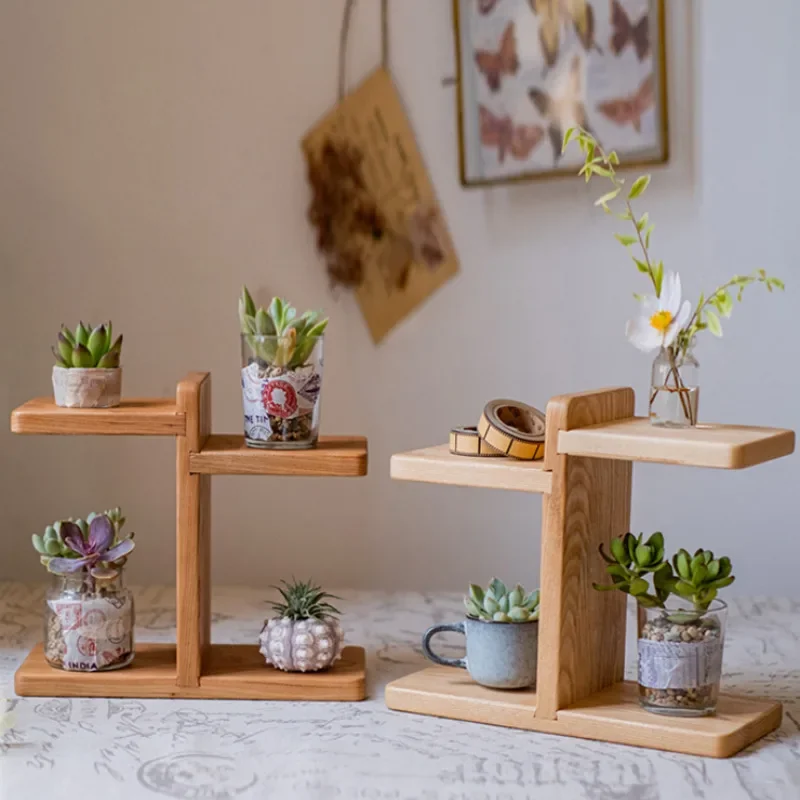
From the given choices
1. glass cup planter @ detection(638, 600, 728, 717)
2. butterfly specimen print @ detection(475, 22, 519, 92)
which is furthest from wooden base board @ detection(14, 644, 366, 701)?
butterfly specimen print @ detection(475, 22, 519, 92)

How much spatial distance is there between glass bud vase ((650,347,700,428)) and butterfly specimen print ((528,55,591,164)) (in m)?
0.74

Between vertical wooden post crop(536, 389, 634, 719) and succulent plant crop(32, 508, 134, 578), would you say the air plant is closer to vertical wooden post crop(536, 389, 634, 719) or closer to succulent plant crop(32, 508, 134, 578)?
vertical wooden post crop(536, 389, 634, 719)

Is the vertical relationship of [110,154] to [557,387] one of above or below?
above

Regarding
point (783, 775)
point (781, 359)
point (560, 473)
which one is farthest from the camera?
point (781, 359)

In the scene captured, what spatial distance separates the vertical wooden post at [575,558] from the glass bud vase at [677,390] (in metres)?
0.07

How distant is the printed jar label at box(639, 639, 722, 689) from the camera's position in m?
1.39

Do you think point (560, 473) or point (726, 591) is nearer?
point (560, 473)

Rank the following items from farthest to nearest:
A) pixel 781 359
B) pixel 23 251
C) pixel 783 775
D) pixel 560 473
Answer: pixel 23 251 → pixel 781 359 → pixel 560 473 → pixel 783 775

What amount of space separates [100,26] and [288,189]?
1.41ft

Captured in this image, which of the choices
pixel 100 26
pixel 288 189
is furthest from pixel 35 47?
pixel 288 189

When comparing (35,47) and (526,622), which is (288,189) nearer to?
(35,47)

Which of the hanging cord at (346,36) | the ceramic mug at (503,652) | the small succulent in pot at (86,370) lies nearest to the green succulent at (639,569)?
the ceramic mug at (503,652)

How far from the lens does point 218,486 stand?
7.48 ft

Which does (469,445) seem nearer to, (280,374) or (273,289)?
(280,374)
